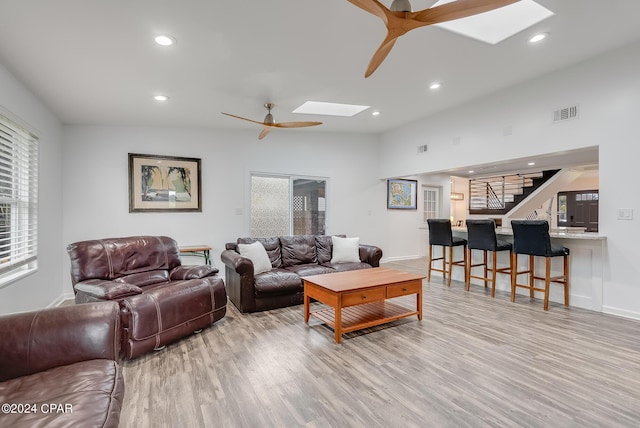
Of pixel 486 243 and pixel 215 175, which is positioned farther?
pixel 215 175

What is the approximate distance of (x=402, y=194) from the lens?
756 cm

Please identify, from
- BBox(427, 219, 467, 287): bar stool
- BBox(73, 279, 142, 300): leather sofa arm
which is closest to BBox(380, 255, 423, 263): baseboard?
BBox(427, 219, 467, 287): bar stool

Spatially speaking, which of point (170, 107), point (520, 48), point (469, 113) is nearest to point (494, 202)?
point (469, 113)

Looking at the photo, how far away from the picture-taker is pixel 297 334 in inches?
122

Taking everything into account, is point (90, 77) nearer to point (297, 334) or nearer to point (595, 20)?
point (297, 334)

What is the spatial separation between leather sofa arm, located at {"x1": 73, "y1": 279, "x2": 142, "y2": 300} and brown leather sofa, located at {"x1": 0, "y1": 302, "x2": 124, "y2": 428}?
0.93 m

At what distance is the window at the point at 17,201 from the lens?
2.98 meters

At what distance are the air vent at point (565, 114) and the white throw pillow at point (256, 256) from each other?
4.17 metres

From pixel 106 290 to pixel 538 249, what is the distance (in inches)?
182

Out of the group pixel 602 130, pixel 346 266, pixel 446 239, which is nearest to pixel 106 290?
pixel 346 266

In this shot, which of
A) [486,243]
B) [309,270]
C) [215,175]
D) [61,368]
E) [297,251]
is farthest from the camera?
[215,175]

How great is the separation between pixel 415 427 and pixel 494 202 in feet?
27.7

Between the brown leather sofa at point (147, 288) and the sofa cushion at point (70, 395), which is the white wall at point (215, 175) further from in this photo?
the sofa cushion at point (70, 395)

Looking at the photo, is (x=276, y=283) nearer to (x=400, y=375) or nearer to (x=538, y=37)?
(x=400, y=375)
